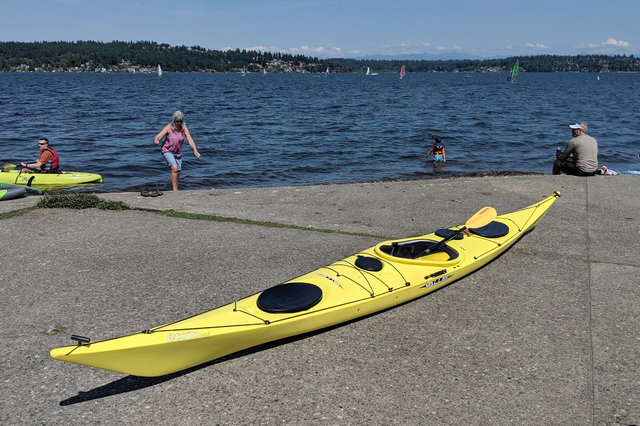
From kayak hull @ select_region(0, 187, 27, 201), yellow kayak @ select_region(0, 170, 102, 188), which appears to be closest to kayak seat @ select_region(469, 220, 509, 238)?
kayak hull @ select_region(0, 187, 27, 201)

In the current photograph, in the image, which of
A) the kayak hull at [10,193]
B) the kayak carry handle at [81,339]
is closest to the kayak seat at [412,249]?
the kayak carry handle at [81,339]

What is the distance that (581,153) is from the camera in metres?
12.3

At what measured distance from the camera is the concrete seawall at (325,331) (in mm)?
3889

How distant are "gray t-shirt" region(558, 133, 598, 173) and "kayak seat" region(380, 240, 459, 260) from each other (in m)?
8.01

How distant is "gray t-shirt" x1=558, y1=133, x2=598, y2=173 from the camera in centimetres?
1218

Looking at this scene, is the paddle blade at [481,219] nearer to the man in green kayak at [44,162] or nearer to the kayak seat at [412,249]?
the kayak seat at [412,249]

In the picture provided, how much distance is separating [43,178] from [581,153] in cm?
1490

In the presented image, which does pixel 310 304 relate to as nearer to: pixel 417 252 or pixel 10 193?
pixel 417 252

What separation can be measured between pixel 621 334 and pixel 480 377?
6.24ft

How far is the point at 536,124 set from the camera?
30312 millimetres

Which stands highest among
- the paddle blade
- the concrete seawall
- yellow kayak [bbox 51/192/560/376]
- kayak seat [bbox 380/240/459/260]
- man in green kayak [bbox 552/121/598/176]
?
man in green kayak [bbox 552/121/598/176]

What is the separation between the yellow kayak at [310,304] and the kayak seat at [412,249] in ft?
0.04

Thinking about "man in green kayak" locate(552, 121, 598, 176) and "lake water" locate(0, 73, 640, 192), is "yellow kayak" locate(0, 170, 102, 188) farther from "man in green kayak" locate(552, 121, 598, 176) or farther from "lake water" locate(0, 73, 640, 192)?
"man in green kayak" locate(552, 121, 598, 176)

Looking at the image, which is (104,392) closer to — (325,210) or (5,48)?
(325,210)
